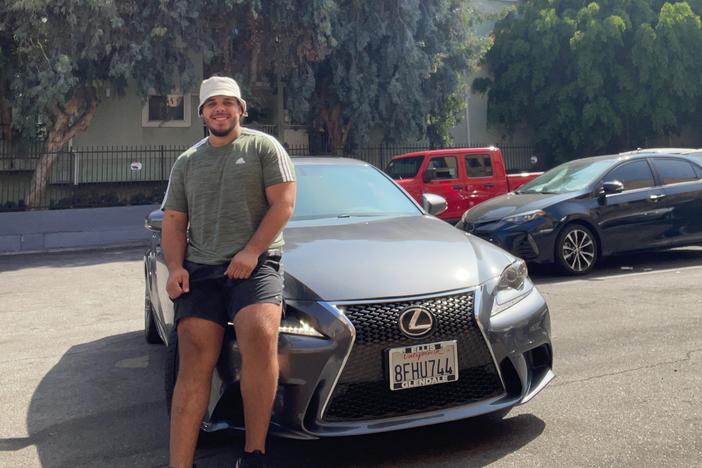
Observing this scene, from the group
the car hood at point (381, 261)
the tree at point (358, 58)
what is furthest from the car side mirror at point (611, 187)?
the tree at point (358, 58)

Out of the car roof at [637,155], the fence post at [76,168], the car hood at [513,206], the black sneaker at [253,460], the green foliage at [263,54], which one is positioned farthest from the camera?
the fence post at [76,168]

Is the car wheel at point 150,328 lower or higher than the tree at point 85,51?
lower

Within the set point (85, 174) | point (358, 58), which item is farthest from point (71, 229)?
point (358, 58)

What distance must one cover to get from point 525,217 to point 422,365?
6140mm

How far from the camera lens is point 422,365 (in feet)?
11.9

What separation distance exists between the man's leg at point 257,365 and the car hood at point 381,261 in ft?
1.21

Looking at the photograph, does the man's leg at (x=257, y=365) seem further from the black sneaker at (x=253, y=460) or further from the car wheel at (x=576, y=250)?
the car wheel at (x=576, y=250)

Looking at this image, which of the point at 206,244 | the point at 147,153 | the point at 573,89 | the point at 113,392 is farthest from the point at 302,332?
the point at 573,89

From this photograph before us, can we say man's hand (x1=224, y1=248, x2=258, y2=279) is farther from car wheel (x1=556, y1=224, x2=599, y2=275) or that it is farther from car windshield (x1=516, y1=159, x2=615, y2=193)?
car windshield (x1=516, y1=159, x2=615, y2=193)

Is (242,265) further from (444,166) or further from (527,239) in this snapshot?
(444,166)

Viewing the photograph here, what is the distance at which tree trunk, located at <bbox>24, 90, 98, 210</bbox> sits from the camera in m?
18.6

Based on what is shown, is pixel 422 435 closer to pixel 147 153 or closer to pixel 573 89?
pixel 147 153

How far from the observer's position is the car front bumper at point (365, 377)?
351 centimetres

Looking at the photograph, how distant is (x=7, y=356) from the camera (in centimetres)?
646
